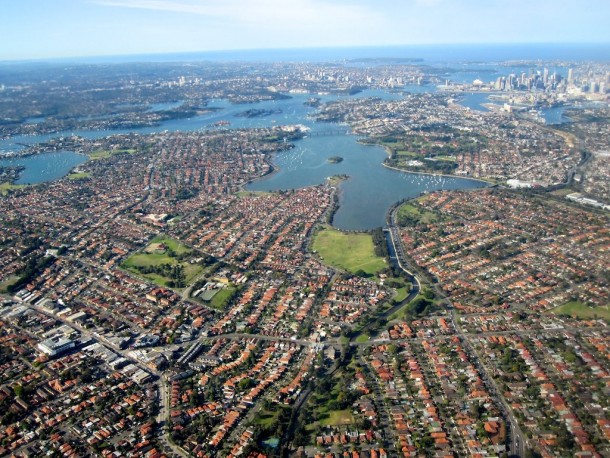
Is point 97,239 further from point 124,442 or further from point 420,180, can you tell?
Result: point 420,180

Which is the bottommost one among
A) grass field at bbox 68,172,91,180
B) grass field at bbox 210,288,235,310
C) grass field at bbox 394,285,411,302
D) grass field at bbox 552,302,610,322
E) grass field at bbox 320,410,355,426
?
grass field at bbox 68,172,91,180

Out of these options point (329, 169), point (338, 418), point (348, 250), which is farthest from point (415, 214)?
point (338, 418)

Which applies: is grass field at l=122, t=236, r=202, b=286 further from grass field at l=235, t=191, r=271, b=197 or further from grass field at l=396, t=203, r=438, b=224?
grass field at l=396, t=203, r=438, b=224

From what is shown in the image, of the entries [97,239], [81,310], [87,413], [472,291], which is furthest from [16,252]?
[472,291]

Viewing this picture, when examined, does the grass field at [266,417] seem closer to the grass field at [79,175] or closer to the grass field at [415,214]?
the grass field at [415,214]

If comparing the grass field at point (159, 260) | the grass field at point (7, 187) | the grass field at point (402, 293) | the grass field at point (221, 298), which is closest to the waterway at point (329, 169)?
the grass field at point (7, 187)

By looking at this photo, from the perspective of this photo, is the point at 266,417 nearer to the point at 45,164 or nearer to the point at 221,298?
the point at 221,298

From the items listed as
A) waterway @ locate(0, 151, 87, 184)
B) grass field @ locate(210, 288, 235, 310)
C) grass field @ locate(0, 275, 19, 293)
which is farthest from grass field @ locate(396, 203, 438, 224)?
waterway @ locate(0, 151, 87, 184)
